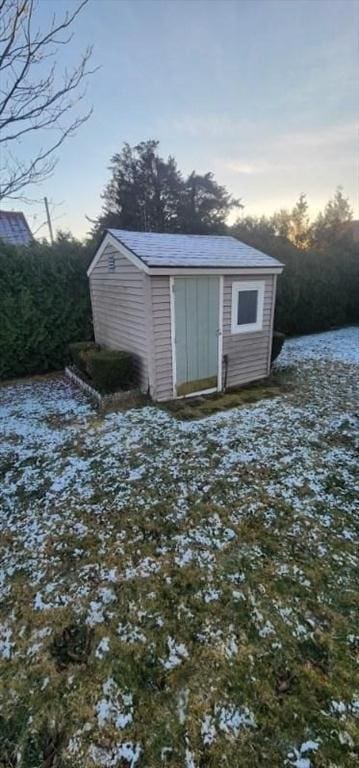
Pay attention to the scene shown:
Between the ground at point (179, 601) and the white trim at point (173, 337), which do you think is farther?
the white trim at point (173, 337)

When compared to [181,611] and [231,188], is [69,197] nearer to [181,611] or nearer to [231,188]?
[181,611]

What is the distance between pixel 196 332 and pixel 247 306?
120cm

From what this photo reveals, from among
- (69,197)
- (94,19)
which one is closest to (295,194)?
(69,197)

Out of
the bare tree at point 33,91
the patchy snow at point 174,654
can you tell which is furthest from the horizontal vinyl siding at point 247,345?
the patchy snow at point 174,654

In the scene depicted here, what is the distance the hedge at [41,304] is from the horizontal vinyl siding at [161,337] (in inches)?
128

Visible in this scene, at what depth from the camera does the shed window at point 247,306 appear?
5410 millimetres

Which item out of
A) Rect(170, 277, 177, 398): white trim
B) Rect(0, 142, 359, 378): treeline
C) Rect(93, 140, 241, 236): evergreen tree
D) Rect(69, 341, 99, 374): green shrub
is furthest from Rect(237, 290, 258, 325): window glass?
Rect(93, 140, 241, 236): evergreen tree

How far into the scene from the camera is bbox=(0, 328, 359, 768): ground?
142cm

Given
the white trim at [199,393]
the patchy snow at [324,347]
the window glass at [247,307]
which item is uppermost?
the window glass at [247,307]

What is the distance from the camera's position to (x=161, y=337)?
4.78 metres

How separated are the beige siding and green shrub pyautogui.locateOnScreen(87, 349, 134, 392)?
0.22 m

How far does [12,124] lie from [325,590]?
6641 millimetres

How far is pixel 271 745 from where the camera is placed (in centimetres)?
138

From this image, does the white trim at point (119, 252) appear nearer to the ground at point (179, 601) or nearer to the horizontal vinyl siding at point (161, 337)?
the horizontal vinyl siding at point (161, 337)
